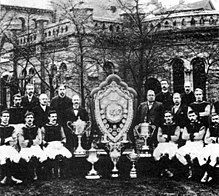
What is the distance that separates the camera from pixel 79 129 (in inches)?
286

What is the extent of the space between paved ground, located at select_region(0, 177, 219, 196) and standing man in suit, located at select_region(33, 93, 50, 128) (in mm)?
934

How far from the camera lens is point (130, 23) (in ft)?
34.7

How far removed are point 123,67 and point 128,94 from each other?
217 cm

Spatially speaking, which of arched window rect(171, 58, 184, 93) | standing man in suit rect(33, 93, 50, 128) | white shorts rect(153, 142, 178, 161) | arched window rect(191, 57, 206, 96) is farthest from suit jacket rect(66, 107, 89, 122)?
arched window rect(191, 57, 206, 96)

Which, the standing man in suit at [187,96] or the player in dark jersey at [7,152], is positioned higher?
the standing man in suit at [187,96]

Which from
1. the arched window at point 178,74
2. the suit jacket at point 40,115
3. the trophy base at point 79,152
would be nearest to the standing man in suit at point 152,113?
the trophy base at point 79,152

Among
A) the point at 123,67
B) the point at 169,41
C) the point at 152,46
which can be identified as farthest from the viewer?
the point at 169,41

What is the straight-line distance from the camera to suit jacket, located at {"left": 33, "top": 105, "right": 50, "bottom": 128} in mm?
7164

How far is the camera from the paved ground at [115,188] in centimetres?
630

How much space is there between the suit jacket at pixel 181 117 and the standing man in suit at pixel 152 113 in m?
0.24

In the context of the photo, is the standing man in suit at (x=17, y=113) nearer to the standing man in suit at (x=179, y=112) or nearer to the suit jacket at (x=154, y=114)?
the suit jacket at (x=154, y=114)

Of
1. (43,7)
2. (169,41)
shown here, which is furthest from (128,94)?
(43,7)

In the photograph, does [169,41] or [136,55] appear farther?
[169,41]

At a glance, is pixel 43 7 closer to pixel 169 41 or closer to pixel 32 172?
pixel 169 41
